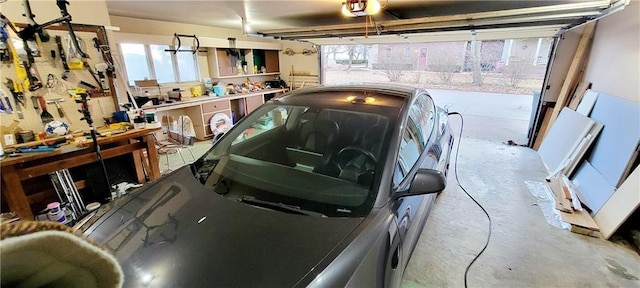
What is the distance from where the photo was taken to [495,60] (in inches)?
380

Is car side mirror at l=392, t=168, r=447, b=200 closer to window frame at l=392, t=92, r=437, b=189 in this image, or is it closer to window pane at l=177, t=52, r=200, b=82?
window frame at l=392, t=92, r=437, b=189

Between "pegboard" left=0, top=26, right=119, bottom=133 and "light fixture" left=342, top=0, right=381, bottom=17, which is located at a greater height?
"light fixture" left=342, top=0, right=381, bottom=17

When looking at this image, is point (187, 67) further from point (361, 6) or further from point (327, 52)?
point (361, 6)

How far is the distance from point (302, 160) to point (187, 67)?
15.2ft

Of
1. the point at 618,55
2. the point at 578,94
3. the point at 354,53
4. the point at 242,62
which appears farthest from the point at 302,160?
the point at 354,53

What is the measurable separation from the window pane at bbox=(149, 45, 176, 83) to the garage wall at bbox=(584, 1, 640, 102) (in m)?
6.52

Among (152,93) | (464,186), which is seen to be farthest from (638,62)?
(152,93)

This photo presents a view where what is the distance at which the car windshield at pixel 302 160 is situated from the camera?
54.9 inches

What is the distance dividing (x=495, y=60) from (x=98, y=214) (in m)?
11.6

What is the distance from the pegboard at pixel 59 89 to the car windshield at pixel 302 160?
5.94ft

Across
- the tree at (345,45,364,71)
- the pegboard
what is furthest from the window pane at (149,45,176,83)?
the tree at (345,45,364,71)

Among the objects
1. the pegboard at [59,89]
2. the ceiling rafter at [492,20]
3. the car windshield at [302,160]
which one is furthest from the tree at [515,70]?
the pegboard at [59,89]

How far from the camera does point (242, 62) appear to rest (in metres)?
6.08

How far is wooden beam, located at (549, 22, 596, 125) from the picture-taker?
13.0ft
